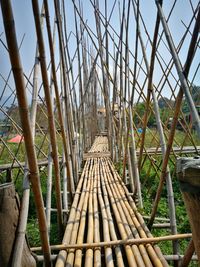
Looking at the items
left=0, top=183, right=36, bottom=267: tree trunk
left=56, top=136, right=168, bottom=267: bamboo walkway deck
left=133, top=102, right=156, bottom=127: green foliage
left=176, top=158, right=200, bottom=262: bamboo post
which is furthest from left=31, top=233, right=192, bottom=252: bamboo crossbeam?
left=133, top=102, right=156, bottom=127: green foliage

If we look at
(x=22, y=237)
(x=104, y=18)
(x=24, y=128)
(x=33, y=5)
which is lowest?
(x=22, y=237)

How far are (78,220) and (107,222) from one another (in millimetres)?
180

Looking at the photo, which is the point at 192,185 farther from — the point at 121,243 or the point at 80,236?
the point at 80,236

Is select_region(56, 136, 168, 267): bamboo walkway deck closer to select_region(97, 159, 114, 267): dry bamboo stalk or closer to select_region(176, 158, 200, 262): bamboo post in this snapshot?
select_region(97, 159, 114, 267): dry bamboo stalk

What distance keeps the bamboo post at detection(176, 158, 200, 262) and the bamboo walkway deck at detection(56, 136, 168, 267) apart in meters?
0.60

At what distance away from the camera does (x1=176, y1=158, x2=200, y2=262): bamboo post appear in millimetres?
544

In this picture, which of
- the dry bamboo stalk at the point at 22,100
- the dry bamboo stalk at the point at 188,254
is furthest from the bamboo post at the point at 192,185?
the dry bamboo stalk at the point at 22,100

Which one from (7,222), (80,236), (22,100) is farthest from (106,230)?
(22,100)

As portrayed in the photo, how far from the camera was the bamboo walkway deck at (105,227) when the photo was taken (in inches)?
46.1

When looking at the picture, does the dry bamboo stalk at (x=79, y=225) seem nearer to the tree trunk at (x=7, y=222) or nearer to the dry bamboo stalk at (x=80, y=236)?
the dry bamboo stalk at (x=80, y=236)

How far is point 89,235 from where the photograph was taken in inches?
55.1

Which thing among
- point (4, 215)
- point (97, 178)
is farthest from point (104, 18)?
point (4, 215)

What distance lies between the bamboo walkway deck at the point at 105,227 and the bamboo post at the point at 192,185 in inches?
23.5

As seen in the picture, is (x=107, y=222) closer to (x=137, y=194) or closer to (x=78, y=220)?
(x=78, y=220)
